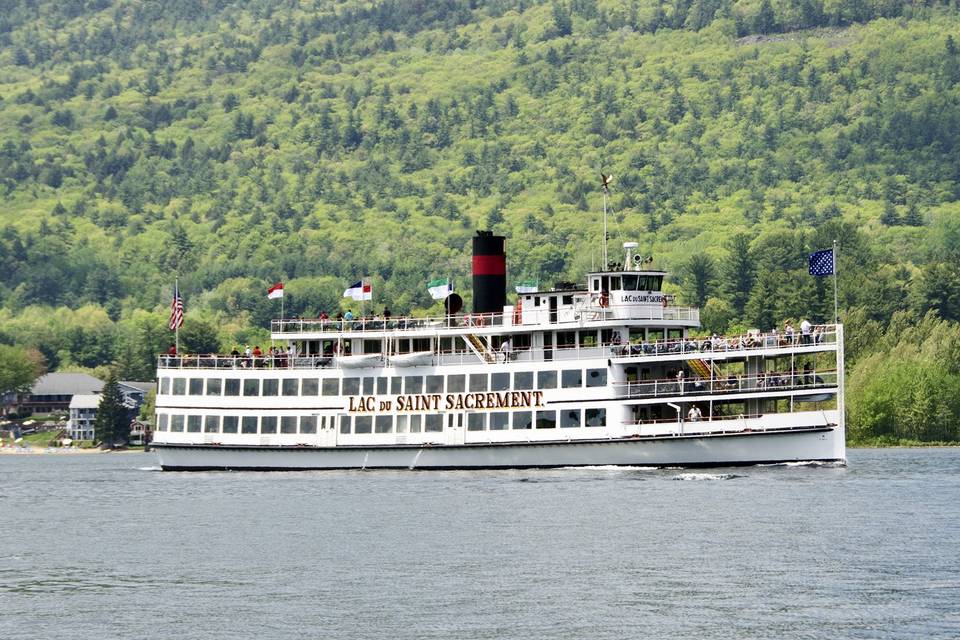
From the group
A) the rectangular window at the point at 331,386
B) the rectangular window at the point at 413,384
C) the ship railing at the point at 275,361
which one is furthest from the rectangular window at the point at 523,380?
the ship railing at the point at 275,361

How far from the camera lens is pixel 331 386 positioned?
269 ft

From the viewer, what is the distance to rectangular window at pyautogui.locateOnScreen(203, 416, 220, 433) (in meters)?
83.7

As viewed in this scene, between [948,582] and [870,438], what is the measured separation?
7149cm

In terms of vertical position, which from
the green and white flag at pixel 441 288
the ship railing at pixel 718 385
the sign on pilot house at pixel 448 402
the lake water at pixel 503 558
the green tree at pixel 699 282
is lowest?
the lake water at pixel 503 558

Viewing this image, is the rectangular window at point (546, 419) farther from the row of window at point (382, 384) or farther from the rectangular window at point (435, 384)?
the rectangular window at point (435, 384)

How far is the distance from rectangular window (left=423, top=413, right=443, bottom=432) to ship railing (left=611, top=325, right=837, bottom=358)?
847 centimetres

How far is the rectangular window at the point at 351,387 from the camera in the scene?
3204 inches

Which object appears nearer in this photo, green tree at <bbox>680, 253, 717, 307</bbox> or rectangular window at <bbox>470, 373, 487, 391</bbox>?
rectangular window at <bbox>470, 373, 487, 391</bbox>

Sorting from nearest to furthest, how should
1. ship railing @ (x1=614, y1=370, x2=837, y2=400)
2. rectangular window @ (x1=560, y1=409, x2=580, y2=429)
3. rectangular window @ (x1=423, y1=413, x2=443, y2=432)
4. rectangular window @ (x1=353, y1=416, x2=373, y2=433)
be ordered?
ship railing @ (x1=614, y1=370, x2=837, y2=400) → rectangular window @ (x1=560, y1=409, x2=580, y2=429) → rectangular window @ (x1=423, y1=413, x2=443, y2=432) → rectangular window @ (x1=353, y1=416, x2=373, y2=433)

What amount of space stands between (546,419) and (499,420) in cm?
218

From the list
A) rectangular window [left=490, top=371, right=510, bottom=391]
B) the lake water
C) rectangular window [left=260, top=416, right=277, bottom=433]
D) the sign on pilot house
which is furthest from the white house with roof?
the lake water

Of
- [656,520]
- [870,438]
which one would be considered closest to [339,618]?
[656,520]

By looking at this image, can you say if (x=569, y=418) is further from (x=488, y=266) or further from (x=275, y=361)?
(x=275, y=361)

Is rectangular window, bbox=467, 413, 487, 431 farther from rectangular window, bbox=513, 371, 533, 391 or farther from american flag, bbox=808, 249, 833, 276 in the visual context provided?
american flag, bbox=808, 249, 833, 276
